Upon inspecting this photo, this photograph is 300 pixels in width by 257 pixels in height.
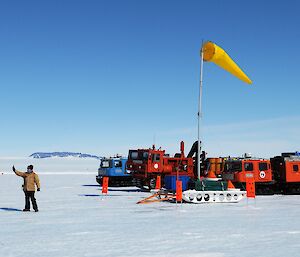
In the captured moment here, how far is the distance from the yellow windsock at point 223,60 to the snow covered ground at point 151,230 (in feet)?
21.1

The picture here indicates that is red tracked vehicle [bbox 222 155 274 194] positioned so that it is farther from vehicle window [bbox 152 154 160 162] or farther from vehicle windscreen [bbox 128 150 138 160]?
vehicle windscreen [bbox 128 150 138 160]

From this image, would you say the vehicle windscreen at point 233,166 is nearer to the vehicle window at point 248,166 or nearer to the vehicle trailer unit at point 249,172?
the vehicle trailer unit at point 249,172

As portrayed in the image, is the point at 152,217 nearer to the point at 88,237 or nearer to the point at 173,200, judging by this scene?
the point at 88,237

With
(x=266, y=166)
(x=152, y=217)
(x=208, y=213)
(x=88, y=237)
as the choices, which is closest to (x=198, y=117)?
(x=266, y=166)

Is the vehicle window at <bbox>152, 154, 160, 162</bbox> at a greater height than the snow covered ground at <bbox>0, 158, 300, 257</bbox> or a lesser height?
greater

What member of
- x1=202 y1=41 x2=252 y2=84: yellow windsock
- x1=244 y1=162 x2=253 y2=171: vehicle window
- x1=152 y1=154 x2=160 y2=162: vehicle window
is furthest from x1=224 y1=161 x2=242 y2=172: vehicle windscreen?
x1=202 y1=41 x2=252 y2=84: yellow windsock

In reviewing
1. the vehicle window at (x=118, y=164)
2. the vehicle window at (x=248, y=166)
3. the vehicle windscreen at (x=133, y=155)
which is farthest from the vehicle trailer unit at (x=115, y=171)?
the vehicle window at (x=248, y=166)

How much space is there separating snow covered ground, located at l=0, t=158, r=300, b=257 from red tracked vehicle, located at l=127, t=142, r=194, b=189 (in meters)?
8.05

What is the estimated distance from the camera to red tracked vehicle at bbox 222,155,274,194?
22.0 metres

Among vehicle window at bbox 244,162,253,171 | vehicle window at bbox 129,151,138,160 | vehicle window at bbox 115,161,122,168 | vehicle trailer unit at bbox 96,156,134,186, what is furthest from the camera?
vehicle window at bbox 115,161,122,168

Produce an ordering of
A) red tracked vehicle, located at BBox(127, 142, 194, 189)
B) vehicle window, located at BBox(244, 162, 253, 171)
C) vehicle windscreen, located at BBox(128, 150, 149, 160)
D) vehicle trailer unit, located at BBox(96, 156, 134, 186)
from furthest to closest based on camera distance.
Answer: vehicle trailer unit, located at BBox(96, 156, 134, 186), vehicle windscreen, located at BBox(128, 150, 149, 160), red tracked vehicle, located at BBox(127, 142, 194, 189), vehicle window, located at BBox(244, 162, 253, 171)

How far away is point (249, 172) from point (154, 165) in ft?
18.5

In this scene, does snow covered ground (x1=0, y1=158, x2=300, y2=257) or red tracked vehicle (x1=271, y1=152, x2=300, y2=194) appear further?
red tracked vehicle (x1=271, y1=152, x2=300, y2=194)

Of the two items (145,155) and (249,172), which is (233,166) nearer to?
(249,172)
